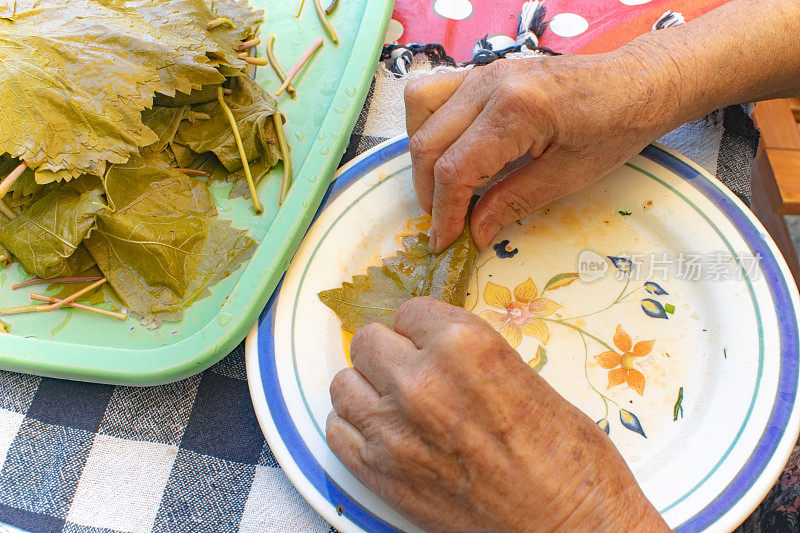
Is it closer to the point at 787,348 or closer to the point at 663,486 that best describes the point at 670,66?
the point at 787,348

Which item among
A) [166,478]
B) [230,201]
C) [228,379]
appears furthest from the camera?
[230,201]

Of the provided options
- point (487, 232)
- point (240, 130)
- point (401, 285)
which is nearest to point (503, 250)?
point (487, 232)

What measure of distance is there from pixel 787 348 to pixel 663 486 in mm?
383

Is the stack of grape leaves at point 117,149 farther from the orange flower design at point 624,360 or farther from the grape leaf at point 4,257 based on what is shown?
the orange flower design at point 624,360

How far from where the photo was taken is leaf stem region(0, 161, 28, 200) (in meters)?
1.15

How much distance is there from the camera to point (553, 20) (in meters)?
1.64

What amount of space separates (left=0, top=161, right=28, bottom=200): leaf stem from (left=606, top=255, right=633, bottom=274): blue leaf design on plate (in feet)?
4.43

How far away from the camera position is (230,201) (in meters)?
1.33

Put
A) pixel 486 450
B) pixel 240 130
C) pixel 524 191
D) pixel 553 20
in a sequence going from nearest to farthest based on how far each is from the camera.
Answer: pixel 486 450 → pixel 524 191 → pixel 240 130 → pixel 553 20

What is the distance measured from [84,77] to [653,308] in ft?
4.55

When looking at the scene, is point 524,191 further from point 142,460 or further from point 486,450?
point 142,460

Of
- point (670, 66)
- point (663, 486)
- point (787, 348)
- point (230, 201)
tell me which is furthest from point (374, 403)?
point (670, 66)

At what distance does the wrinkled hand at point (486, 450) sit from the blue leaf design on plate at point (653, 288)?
0.45 metres

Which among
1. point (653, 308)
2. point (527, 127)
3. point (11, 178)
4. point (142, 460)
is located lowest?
point (142, 460)
